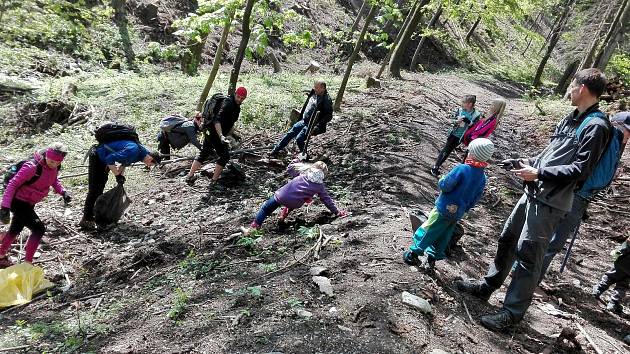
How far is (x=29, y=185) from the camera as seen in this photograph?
239 inches

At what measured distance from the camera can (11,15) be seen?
46.1ft

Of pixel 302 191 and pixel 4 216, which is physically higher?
pixel 302 191

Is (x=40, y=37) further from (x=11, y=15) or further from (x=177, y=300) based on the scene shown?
(x=177, y=300)

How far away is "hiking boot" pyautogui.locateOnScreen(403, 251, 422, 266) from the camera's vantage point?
5062 millimetres

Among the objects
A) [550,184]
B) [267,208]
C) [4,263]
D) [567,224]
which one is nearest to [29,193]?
[4,263]

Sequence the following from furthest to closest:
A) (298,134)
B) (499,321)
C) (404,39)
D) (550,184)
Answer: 1. (404,39)
2. (298,134)
3. (499,321)
4. (550,184)

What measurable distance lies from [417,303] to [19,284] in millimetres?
4969

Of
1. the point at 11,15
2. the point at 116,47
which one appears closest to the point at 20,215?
the point at 11,15

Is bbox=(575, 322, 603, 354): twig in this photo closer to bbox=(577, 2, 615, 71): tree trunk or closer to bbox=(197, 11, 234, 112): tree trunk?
bbox=(197, 11, 234, 112): tree trunk

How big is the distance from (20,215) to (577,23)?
33261 millimetres

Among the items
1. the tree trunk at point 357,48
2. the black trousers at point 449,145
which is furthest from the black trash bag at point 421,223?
the tree trunk at point 357,48

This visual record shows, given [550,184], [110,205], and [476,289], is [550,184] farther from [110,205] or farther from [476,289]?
[110,205]

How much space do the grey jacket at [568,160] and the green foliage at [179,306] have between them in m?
3.66

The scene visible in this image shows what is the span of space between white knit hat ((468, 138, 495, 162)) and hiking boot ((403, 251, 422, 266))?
4.31ft
